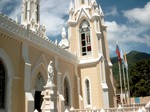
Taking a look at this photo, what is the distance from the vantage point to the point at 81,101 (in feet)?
79.7

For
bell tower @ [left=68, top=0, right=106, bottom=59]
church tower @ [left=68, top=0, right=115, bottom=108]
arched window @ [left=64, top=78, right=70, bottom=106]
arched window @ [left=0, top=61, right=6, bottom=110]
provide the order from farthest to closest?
bell tower @ [left=68, top=0, right=106, bottom=59] < church tower @ [left=68, top=0, right=115, bottom=108] < arched window @ [left=64, top=78, right=70, bottom=106] < arched window @ [left=0, top=61, right=6, bottom=110]

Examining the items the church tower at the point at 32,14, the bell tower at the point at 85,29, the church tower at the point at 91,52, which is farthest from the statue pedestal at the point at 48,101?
the church tower at the point at 32,14

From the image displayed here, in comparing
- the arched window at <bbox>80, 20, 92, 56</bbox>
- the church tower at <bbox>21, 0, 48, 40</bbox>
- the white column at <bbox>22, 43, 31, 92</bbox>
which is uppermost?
the church tower at <bbox>21, 0, 48, 40</bbox>

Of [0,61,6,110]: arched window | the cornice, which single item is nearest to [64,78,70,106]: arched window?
the cornice

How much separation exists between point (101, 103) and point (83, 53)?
6981 mm

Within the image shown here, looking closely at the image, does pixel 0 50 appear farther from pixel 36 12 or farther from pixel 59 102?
pixel 36 12

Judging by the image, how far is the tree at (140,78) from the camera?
39.5 metres

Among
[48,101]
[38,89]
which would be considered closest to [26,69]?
[38,89]

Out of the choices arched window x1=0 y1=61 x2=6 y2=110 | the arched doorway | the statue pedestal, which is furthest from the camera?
the arched doorway

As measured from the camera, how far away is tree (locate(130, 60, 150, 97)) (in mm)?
39544

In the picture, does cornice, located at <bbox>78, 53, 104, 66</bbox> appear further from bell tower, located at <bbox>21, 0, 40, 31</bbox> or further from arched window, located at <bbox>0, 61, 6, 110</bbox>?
bell tower, located at <bbox>21, 0, 40, 31</bbox>

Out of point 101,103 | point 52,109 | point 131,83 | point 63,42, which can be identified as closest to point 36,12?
point 63,42

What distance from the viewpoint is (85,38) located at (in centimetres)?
2812

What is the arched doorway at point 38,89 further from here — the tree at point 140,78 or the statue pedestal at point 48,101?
the tree at point 140,78
